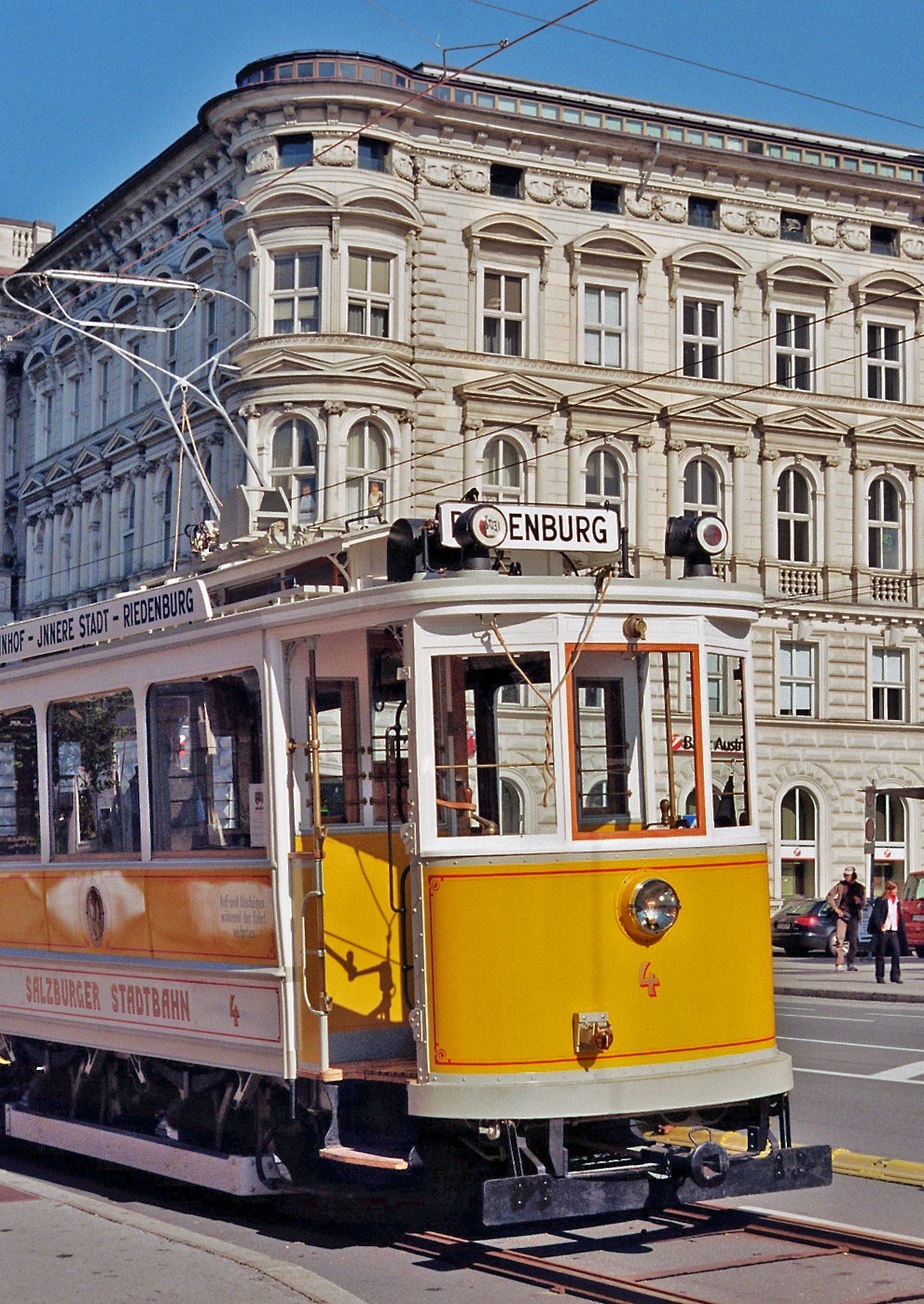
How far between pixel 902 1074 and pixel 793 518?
30.2 metres

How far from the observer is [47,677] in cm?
1137

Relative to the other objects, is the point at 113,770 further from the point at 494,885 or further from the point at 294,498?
the point at 294,498

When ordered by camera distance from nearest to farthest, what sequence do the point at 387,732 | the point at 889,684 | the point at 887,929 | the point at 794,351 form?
the point at 387,732
the point at 887,929
the point at 889,684
the point at 794,351

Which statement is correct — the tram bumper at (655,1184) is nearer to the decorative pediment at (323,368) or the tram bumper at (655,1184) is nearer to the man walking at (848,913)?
the man walking at (848,913)

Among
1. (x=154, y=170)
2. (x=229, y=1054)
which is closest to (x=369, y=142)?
(x=154, y=170)

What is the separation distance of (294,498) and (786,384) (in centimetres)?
1329

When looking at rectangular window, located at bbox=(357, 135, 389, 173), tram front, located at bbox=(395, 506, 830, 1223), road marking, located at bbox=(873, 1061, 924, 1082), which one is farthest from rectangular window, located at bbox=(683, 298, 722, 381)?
tram front, located at bbox=(395, 506, 830, 1223)

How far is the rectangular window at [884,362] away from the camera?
45719mm

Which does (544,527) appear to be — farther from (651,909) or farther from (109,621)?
(109,621)

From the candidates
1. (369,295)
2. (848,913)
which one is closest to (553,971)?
(848,913)

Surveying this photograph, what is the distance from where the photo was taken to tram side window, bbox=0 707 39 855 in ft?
37.7

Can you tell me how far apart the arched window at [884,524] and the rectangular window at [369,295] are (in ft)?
41.4

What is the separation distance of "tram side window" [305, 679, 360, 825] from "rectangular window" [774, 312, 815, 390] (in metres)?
36.9

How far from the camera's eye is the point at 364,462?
3928 cm
